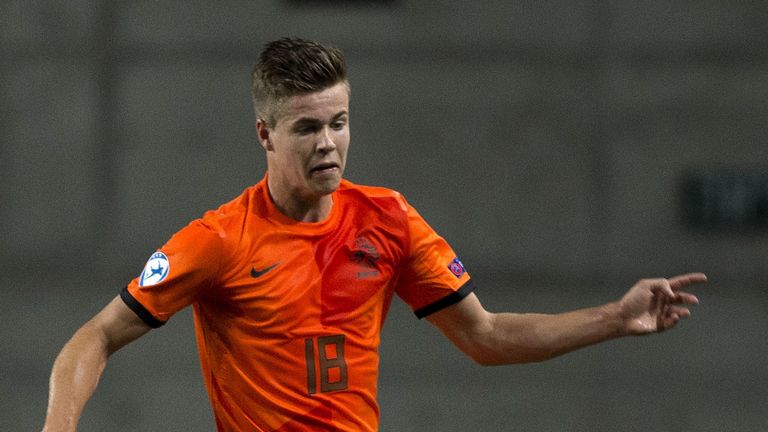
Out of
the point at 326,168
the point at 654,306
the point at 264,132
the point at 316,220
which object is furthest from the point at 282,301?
the point at 654,306

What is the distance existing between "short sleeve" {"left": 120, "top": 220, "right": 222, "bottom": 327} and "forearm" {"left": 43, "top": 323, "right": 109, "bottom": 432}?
147mm

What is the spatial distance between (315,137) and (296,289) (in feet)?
1.46

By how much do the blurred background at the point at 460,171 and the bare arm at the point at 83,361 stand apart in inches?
125

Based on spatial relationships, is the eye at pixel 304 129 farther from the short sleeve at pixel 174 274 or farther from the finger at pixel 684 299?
the finger at pixel 684 299

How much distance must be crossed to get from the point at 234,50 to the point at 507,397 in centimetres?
243

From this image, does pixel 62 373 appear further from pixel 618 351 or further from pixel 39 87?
pixel 618 351

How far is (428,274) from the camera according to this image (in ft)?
11.8

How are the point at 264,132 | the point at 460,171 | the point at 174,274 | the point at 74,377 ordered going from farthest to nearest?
the point at 460,171, the point at 264,132, the point at 174,274, the point at 74,377

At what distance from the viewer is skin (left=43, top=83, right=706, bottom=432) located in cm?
313

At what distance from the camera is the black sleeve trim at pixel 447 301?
3611 mm

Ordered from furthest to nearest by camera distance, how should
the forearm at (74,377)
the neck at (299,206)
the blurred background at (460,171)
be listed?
the blurred background at (460,171)
the neck at (299,206)
the forearm at (74,377)

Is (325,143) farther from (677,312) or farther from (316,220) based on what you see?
(677,312)

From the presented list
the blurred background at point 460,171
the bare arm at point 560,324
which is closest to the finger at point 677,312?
the bare arm at point 560,324

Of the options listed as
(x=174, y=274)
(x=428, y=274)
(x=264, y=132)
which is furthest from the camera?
(x=428, y=274)
